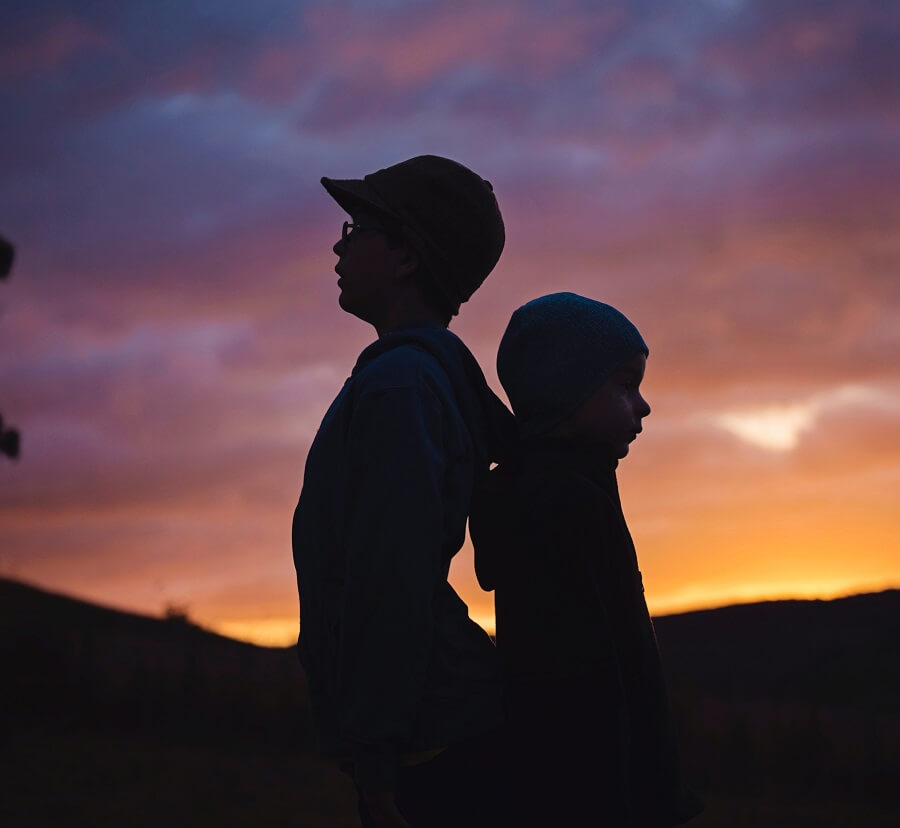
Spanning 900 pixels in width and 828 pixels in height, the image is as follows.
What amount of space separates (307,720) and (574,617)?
57.6 ft

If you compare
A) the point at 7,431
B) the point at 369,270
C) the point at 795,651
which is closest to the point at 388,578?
the point at 369,270

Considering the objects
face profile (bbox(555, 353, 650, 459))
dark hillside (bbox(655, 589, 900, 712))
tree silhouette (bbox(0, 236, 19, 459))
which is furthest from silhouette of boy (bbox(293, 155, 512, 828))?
dark hillside (bbox(655, 589, 900, 712))

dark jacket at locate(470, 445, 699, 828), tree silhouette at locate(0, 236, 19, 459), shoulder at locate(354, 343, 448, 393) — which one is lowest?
dark jacket at locate(470, 445, 699, 828)

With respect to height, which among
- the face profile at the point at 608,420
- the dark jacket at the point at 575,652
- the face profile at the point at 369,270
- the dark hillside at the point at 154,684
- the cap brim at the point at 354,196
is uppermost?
the dark hillside at the point at 154,684

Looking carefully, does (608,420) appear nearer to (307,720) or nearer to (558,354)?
(558,354)

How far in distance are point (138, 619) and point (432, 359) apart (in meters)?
23.5

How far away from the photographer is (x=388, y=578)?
2.79 m

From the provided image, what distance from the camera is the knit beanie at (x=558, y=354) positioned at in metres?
3.21

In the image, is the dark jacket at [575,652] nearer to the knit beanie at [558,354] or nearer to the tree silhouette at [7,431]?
the knit beanie at [558,354]

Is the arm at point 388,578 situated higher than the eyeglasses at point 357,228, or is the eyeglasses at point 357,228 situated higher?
the eyeglasses at point 357,228

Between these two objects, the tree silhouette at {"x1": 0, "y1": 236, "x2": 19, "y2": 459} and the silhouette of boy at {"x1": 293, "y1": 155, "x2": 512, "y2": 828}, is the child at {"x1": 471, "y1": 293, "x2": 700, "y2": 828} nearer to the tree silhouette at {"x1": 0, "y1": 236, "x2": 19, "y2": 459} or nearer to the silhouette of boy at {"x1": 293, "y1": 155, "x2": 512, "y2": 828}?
the silhouette of boy at {"x1": 293, "y1": 155, "x2": 512, "y2": 828}

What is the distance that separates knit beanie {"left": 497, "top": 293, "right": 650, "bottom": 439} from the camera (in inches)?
126

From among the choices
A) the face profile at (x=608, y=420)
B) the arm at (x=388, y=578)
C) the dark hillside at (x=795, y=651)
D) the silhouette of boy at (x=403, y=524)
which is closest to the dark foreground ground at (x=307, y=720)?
the dark hillside at (x=795, y=651)

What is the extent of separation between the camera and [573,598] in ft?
9.71
